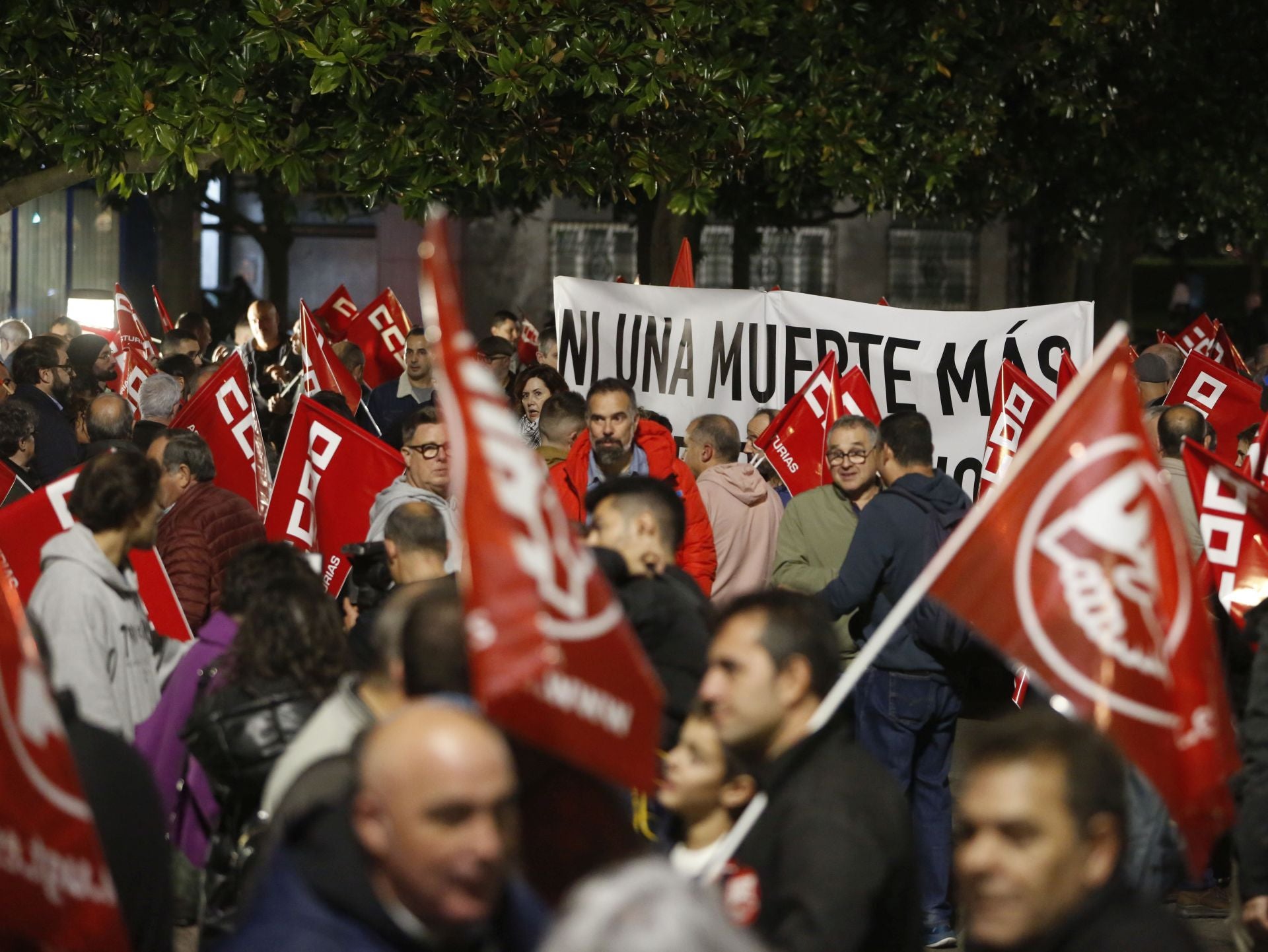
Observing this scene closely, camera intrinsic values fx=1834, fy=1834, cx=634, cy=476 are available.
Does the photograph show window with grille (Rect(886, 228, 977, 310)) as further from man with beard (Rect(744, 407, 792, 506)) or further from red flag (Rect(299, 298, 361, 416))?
man with beard (Rect(744, 407, 792, 506))

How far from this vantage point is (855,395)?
8781mm

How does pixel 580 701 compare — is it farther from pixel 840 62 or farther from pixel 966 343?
pixel 840 62

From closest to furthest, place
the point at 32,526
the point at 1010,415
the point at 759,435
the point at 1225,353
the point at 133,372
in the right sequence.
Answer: the point at 32,526, the point at 1010,415, the point at 759,435, the point at 133,372, the point at 1225,353

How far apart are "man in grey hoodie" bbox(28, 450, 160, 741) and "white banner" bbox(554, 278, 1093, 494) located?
4155mm

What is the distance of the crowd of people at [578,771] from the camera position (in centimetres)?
258

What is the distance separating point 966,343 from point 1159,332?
251 inches

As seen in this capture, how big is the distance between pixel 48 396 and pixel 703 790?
6.58m

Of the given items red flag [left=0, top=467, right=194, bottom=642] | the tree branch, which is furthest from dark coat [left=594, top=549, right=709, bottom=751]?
the tree branch

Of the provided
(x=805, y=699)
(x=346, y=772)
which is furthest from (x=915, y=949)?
(x=346, y=772)

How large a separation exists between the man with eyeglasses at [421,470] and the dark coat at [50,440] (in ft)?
7.83

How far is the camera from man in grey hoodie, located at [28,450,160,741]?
490 cm

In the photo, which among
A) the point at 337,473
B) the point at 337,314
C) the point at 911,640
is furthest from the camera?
the point at 337,314

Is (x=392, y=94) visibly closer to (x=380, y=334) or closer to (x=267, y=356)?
(x=267, y=356)

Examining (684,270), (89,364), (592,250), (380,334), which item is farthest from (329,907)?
(592,250)
